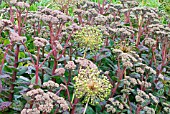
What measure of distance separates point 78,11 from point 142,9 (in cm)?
64

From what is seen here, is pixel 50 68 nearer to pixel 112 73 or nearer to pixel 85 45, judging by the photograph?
pixel 85 45

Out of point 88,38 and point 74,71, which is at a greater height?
point 88,38

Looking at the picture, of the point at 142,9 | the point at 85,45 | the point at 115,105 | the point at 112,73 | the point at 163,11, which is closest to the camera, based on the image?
the point at 115,105

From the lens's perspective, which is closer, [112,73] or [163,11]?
[112,73]

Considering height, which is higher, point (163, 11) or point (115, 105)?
point (163, 11)

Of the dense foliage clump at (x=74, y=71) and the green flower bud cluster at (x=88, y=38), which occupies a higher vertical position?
the green flower bud cluster at (x=88, y=38)

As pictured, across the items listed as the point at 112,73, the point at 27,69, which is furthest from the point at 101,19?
the point at 27,69

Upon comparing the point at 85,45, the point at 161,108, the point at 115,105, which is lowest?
the point at 161,108

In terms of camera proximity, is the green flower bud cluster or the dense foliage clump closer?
the dense foliage clump

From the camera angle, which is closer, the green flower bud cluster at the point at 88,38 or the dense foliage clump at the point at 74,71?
the dense foliage clump at the point at 74,71

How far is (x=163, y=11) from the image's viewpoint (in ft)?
15.0

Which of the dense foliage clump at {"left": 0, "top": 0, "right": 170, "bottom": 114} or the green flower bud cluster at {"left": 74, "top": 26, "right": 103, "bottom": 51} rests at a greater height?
the green flower bud cluster at {"left": 74, "top": 26, "right": 103, "bottom": 51}

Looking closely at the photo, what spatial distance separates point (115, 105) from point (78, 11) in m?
1.15

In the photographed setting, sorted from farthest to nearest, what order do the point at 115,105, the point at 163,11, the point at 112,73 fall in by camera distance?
the point at 163,11 < the point at 112,73 < the point at 115,105
